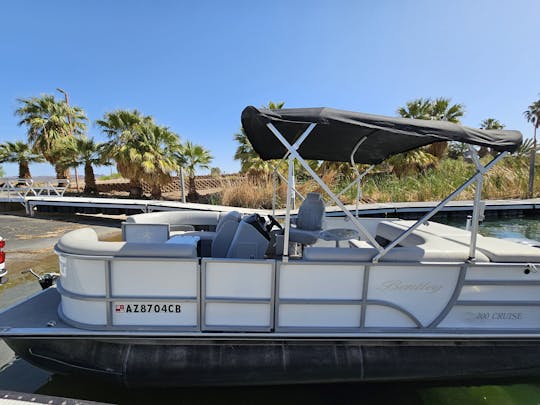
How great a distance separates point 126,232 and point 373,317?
8.87 feet

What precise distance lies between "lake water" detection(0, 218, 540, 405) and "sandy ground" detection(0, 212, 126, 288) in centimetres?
223

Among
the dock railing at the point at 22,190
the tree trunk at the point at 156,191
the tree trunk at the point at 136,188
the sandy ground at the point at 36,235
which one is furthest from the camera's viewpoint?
the tree trunk at the point at 136,188

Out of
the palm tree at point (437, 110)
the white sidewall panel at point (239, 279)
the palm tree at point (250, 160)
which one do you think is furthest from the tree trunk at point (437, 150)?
the white sidewall panel at point (239, 279)

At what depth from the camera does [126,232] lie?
3217mm

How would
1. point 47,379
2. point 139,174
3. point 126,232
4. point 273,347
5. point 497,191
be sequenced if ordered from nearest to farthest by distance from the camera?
point 273,347
point 47,379
point 126,232
point 139,174
point 497,191

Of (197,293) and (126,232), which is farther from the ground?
(126,232)

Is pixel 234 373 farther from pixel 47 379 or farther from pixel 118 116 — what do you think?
pixel 118 116

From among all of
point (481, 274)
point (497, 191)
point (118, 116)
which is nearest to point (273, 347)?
point (481, 274)

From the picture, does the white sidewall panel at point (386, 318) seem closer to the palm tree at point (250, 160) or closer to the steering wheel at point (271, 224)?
the steering wheel at point (271, 224)

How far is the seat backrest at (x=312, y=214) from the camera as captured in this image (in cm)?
333

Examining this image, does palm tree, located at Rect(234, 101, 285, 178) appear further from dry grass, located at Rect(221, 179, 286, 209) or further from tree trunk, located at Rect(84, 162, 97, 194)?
tree trunk, located at Rect(84, 162, 97, 194)

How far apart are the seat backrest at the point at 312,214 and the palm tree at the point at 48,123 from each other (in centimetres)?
1567

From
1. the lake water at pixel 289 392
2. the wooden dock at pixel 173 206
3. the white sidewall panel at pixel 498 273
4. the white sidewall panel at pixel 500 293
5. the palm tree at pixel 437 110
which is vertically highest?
the palm tree at pixel 437 110

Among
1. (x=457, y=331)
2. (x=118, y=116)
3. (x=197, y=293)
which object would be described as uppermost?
(x=118, y=116)
